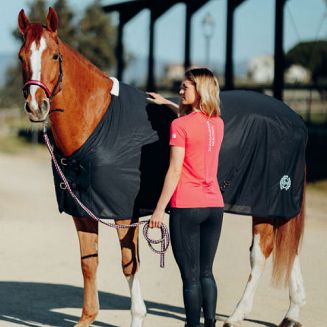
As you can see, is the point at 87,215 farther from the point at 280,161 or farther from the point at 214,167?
the point at 280,161

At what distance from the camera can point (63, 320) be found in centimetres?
611

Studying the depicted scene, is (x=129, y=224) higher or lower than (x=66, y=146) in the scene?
lower

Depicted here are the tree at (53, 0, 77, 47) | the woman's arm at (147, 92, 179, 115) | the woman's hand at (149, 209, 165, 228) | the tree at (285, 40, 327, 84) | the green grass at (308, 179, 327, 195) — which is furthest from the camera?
the tree at (53, 0, 77, 47)

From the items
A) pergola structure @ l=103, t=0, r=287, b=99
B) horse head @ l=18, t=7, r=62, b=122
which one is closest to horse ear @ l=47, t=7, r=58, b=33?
horse head @ l=18, t=7, r=62, b=122

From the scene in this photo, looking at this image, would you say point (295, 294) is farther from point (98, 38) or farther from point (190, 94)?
point (98, 38)

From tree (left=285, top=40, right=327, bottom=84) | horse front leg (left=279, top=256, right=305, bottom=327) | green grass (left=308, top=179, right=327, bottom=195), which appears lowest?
green grass (left=308, top=179, right=327, bottom=195)

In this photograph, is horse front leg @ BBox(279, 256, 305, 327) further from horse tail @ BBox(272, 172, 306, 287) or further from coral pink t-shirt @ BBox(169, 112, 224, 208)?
coral pink t-shirt @ BBox(169, 112, 224, 208)

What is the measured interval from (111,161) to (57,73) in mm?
650

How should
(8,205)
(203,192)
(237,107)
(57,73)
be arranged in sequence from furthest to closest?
(8,205)
(237,107)
(57,73)
(203,192)

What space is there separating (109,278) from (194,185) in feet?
9.96

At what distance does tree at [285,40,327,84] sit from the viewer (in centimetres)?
3888

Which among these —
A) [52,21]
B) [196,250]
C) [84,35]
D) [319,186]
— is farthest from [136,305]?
[84,35]

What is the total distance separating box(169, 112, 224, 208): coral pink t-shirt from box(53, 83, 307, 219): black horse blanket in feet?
2.41

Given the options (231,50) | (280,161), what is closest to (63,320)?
(280,161)
